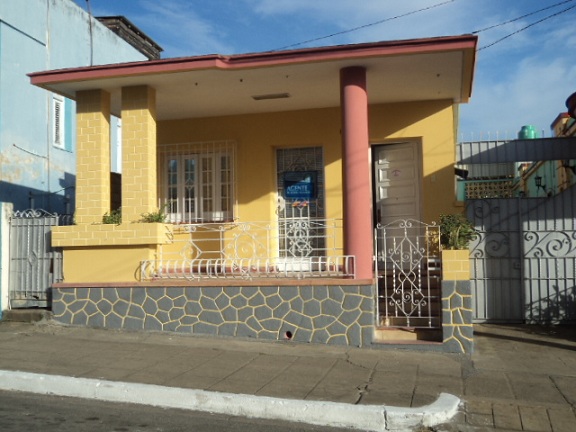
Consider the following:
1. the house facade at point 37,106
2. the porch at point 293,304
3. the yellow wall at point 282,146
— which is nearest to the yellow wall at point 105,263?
the yellow wall at point 282,146

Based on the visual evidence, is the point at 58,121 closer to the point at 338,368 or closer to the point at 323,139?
the point at 323,139

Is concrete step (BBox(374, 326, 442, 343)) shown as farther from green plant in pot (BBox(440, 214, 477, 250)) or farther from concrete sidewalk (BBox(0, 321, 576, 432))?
green plant in pot (BBox(440, 214, 477, 250))

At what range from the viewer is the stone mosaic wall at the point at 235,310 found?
26.6 feet

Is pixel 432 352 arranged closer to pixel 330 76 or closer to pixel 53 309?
pixel 330 76

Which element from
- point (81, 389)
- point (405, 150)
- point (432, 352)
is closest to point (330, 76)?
point (405, 150)

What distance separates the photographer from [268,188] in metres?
10.7

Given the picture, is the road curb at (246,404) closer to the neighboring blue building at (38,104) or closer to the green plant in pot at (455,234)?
the green plant in pot at (455,234)

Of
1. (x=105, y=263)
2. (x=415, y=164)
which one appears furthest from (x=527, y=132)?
(x=105, y=263)

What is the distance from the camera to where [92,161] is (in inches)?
367

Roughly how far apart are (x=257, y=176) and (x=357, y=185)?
9.32 ft

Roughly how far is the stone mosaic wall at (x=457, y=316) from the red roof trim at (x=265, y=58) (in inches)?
120

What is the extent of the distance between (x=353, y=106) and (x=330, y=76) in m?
0.74

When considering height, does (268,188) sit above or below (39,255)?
above

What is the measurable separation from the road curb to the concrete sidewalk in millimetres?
144
